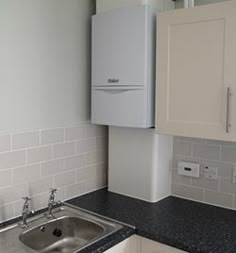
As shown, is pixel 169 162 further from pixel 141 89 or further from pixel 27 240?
pixel 27 240

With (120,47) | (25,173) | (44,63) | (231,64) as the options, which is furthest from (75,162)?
(231,64)

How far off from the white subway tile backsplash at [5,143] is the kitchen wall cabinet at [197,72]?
0.78 meters

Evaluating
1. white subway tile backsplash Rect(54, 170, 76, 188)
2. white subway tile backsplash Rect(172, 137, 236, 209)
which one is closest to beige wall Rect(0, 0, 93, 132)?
white subway tile backsplash Rect(54, 170, 76, 188)

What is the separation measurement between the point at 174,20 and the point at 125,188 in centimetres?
103

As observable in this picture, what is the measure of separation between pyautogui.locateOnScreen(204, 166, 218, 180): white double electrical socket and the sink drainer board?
64cm

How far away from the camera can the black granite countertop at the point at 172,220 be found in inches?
57.7

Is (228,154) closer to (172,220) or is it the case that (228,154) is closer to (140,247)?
(172,220)

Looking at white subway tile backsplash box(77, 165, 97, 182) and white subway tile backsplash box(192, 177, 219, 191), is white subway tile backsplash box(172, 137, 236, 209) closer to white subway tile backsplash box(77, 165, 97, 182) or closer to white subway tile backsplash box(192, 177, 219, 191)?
white subway tile backsplash box(192, 177, 219, 191)

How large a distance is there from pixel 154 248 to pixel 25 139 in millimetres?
846

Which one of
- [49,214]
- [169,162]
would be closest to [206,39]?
[169,162]

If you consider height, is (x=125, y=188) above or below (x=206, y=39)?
below

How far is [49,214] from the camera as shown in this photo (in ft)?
5.85

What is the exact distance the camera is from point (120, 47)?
5.94ft

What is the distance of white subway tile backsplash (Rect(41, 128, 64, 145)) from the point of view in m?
1.81
